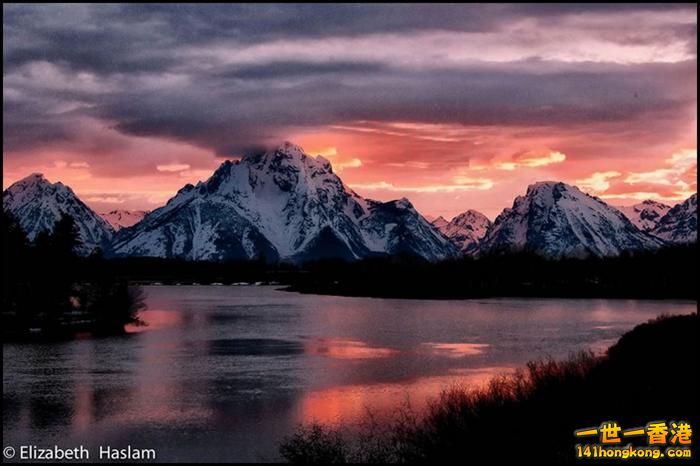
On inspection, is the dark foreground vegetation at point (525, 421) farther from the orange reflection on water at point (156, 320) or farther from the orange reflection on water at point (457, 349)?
the orange reflection on water at point (156, 320)

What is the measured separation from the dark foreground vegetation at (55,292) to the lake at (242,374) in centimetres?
529

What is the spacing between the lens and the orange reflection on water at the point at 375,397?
1623 inches

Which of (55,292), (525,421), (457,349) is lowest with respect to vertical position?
(457,349)

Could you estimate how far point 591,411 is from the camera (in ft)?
104

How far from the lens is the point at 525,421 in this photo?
31.2 metres

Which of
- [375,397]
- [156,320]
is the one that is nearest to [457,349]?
[375,397]

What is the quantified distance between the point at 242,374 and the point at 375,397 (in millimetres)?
12954

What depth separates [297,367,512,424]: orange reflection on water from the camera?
41219 millimetres

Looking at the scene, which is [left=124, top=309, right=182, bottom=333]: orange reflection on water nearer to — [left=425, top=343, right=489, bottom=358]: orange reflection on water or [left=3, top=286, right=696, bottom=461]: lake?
[left=3, top=286, right=696, bottom=461]: lake

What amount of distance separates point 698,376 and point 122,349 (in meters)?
51.0

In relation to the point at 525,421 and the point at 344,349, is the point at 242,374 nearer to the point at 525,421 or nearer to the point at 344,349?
the point at 344,349

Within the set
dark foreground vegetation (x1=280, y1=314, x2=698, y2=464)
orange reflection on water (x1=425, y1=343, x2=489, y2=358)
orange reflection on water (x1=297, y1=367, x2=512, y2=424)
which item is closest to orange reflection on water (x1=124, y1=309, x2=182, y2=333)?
orange reflection on water (x1=425, y1=343, x2=489, y2=358)

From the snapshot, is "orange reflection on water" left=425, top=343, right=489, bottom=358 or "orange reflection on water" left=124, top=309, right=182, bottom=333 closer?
"orange reflection on water" left=425, top=343, right=489, bottom=358

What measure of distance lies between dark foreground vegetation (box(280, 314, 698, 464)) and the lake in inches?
117
